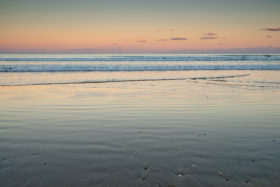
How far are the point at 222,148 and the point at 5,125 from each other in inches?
231

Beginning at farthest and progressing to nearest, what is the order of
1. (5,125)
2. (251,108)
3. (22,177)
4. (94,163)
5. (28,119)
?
(251,108) → (28,119) → (5,125) → (94,163) → (22,177)

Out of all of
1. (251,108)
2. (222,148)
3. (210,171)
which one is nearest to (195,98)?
(251,108)

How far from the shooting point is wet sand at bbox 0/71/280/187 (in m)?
3.37

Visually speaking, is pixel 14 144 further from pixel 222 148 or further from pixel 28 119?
pixel 222 148

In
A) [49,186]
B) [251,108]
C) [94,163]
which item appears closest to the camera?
[49,186]

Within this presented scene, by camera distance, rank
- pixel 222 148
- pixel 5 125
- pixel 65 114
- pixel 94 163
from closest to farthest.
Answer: pixel 94 163, pixel 222 148, pixel 5 125, pixel 65 114

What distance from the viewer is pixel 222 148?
4.43 metres

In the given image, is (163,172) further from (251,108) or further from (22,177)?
(251,108)

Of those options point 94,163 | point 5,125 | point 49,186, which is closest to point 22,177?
point 49,186

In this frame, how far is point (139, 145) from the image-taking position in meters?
4.59

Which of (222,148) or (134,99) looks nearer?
(222,148)

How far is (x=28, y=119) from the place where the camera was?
21.9ft

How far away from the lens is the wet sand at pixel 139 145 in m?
3.37

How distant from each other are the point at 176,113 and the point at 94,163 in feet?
13.9
